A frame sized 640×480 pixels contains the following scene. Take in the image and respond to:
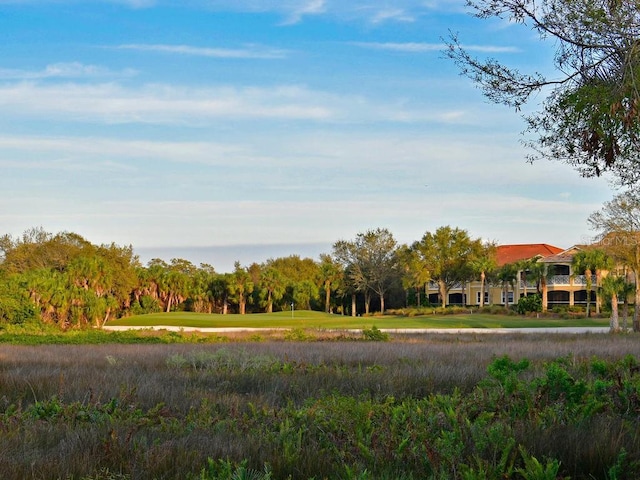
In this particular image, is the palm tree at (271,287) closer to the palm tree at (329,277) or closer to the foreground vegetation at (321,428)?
the palm tree at (329,277)

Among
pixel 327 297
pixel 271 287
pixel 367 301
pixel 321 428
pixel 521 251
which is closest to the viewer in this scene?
pixel 321 428

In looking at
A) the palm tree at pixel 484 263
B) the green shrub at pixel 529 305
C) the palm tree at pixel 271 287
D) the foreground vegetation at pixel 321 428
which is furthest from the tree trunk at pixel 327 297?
the foreground vegetation at pixel 321 428

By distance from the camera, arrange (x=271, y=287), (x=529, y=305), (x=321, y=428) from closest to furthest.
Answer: (x=321, y=428) < (x=529, y=305) < (x=271, y=287)

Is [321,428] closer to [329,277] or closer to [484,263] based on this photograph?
[484,263]

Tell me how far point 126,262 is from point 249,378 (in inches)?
1907

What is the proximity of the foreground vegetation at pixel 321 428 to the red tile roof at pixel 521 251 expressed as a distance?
7727 cm

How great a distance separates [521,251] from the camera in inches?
3455

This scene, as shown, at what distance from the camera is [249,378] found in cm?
1036

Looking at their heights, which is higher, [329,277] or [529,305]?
[329,277]

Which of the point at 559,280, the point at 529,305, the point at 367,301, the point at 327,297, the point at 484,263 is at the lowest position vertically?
the point at 367,301

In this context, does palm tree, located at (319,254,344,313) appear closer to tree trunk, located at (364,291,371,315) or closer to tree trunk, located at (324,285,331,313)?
tree trunk, located at (324,285,331,313)

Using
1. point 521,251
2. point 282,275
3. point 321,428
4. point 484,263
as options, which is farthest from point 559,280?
point 321,428

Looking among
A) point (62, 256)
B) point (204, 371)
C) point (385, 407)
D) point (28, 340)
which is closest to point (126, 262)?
point (62, 256)

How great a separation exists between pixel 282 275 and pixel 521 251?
31.1m
